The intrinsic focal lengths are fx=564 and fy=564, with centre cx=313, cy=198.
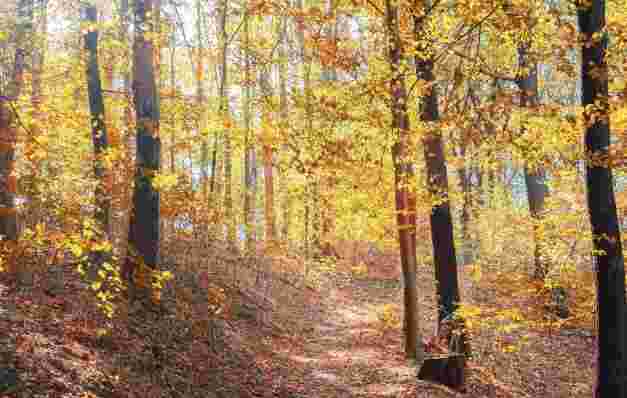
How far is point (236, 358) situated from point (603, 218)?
6.57 metres

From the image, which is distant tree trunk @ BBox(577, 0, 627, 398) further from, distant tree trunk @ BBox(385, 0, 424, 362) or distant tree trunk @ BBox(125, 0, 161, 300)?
distant tree trunk @ BBox(125, 0, 161, 300)

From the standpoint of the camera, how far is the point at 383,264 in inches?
1077

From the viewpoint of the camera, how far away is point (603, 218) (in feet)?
26.2

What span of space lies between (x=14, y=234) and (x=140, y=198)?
7.59 ft

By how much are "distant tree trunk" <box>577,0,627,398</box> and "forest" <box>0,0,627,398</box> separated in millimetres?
28

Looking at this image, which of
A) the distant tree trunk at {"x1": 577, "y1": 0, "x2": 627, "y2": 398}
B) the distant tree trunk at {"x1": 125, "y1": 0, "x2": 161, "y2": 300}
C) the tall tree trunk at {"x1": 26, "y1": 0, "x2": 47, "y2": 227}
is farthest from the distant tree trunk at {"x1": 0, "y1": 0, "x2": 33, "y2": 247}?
the distant tree trunk at {"x1": 577, "y1": 0, "x2": 627, "y2": 398}

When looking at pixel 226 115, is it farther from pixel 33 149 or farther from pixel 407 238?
pixel 33 149

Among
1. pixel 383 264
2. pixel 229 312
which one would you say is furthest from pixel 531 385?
pixel 383 264

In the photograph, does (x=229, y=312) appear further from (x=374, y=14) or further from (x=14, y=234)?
(x=374, y=14)

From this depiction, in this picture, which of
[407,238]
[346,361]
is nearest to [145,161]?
[407,238]

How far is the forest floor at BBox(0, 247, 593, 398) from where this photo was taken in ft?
22.5

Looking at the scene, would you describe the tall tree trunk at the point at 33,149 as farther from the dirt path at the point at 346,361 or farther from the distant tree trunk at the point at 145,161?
the dirt path at the point at 346,361

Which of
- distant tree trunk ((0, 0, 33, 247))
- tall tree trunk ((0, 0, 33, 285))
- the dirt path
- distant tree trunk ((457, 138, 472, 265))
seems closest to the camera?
tall tree trunk ((0, 0, 33, 285))

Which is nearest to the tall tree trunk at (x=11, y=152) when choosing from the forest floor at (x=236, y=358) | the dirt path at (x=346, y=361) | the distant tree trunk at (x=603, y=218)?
the forest floor at (x=236, y=358)
